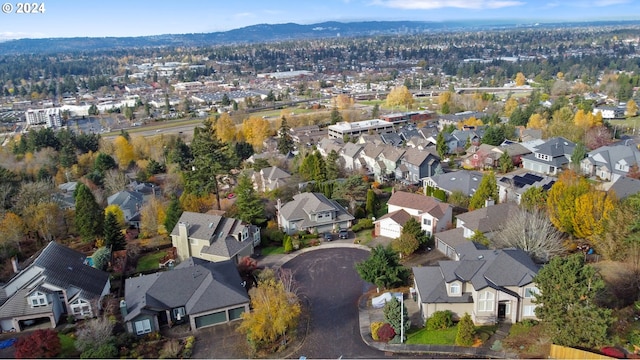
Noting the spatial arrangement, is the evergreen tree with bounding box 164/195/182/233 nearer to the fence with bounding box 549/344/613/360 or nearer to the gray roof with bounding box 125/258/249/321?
the gray roof with bounding box 125/258/249/321

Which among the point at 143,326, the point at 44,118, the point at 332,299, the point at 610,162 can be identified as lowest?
the point at 332,299

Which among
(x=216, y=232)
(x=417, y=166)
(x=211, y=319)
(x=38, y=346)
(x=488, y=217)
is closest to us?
(x=38, y=346)

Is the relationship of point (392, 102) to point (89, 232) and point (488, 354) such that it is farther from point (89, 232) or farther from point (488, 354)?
point (488, 354)

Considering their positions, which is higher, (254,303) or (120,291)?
(254,303)

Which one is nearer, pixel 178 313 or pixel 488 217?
pixel 178 313

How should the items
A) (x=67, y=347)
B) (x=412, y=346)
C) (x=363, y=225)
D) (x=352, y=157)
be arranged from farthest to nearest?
(x=352, y=157) → (x=363, y=225) → (x=67, y=347) → (x=412, y=346)

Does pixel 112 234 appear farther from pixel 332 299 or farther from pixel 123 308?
pixel 332 299

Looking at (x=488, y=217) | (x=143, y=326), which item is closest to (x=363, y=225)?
(x=488, y=217)

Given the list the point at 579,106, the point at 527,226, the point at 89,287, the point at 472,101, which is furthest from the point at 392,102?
the point at 89,287
